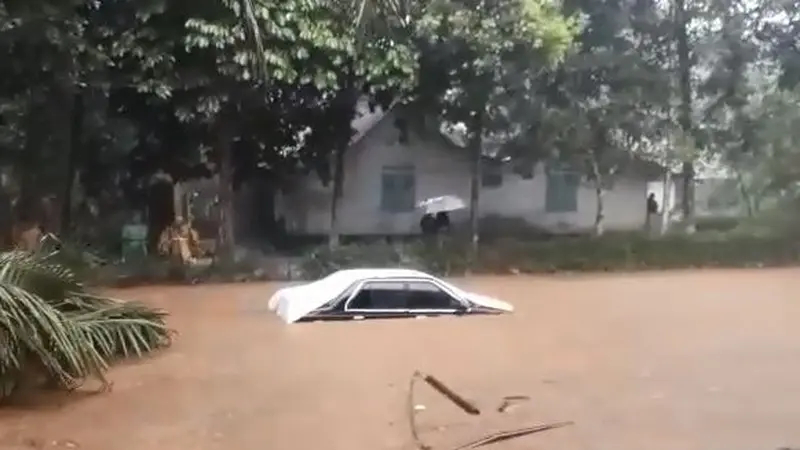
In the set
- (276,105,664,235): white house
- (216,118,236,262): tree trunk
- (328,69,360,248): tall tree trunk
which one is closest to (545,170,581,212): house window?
(276,105,664,235): white house

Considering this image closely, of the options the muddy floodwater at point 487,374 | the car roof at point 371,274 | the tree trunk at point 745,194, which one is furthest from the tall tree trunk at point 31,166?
the tree trunk at point 745,194

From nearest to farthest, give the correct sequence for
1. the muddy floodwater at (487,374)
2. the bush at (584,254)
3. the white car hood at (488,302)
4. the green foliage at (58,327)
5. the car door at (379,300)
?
the muddy floodwater at (487,374) → the green foliage at (58,327) → the car door at (379,300) → the white car hood at (488,302) → the bush at (584,254)

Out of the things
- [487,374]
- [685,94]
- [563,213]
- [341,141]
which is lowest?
[487,374]

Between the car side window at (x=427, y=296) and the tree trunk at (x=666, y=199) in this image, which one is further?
the tree trunk at (x=666, y=199)

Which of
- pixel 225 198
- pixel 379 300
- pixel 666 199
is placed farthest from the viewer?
pixel 666 199

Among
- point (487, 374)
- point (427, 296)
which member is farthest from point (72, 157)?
point (487, 374)

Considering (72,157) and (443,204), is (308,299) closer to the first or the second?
(443,204)

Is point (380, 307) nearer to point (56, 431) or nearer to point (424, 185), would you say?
point (424, 185)

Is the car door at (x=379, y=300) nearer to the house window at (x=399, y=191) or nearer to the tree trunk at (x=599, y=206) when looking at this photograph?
the house window at (x=399, y=191)
